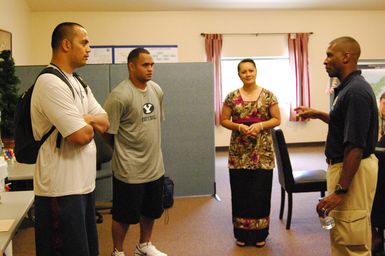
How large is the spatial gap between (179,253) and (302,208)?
1.59m

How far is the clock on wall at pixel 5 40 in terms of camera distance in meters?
5.06

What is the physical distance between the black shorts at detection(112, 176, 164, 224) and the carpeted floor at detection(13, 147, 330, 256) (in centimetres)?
48

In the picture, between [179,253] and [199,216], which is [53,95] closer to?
[179,253]

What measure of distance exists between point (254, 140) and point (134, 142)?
2.94 ft

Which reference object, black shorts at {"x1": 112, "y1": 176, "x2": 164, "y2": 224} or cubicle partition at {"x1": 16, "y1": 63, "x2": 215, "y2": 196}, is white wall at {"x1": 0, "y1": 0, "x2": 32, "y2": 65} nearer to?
cubicle partition at {"x1": 16, "y1": 63, "x2": 215, "y2": 196}

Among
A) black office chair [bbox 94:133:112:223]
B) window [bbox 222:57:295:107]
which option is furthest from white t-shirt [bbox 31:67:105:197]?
window [bbox 222:57:295:107]

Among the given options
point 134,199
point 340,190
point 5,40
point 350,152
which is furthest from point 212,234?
point 5,40

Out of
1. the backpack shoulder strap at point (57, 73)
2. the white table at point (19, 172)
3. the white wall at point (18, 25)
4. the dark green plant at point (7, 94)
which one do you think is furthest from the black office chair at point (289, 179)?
the white wall at point (18, 25)

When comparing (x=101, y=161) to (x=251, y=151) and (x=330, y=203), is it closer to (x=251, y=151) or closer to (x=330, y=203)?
(x=251, y=151)

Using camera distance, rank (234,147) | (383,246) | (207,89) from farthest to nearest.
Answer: (207,89) → (234,147) → (383,246)

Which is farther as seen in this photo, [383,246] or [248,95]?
[248,95]

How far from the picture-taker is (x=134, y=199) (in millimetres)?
2557

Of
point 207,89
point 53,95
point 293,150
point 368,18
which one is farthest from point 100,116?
point 368,18

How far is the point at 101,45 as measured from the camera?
7.22 m
